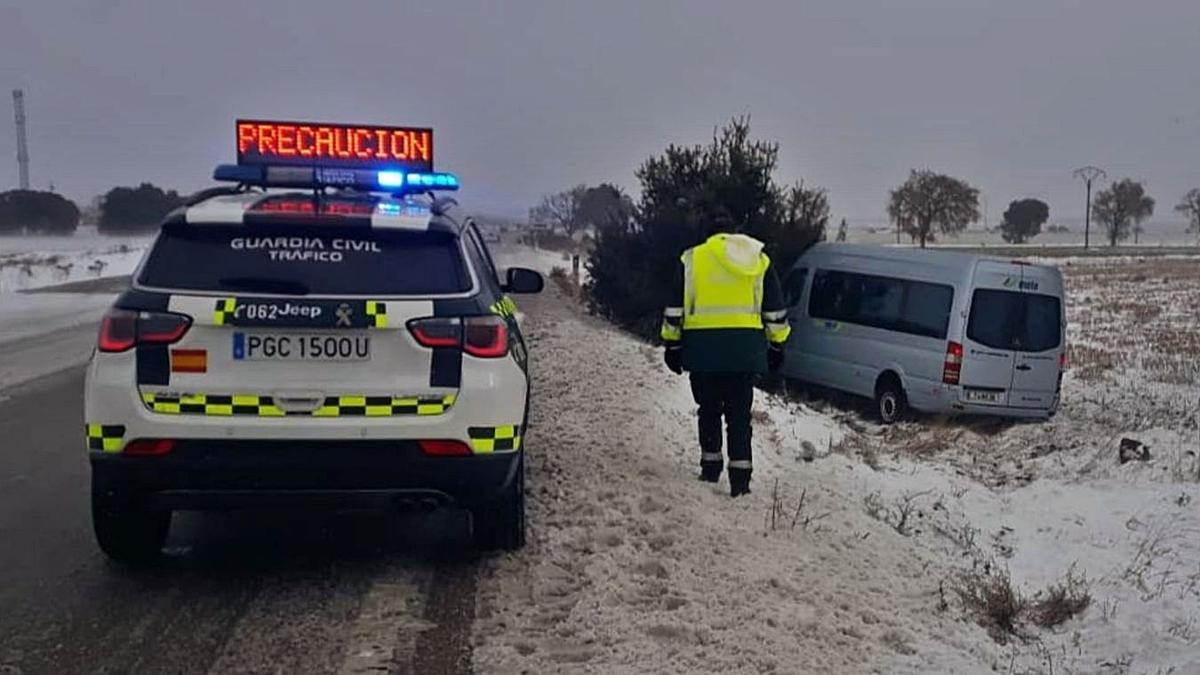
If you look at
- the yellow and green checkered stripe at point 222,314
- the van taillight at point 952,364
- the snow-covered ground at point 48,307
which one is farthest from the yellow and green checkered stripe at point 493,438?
the van taillight at point 952,364

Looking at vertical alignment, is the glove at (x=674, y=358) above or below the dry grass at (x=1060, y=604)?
above

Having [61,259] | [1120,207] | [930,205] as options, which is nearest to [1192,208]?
[1120,207]

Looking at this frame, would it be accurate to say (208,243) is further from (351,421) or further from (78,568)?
(78,568)

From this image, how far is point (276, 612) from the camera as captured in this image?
4695 millimetres

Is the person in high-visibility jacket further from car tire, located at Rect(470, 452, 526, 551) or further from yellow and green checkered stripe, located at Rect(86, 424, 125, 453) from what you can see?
yellow and green checkered stripe, located at Rect(86, 424, 125, 453)

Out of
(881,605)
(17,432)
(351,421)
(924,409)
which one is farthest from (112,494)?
(924,409)

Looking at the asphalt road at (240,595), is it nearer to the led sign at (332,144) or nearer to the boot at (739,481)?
the boot at (739,481)

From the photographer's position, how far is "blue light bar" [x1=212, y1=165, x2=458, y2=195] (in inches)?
229

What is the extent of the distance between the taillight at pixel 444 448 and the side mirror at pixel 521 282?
2.32 metres

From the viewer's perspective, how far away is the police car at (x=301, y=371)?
4.42 meters

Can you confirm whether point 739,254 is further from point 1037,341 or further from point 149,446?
point 1037,341

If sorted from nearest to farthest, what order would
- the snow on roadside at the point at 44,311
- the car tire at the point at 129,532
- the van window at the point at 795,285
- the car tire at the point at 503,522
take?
the car tire at the point at 129,532 → the car tire at the point at 503,522 → the van window at the point at 795,285 → the snow on roadside at the point at 44,311

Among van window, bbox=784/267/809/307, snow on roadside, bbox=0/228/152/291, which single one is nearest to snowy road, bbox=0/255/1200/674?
van window, bbox=784/267/809/307

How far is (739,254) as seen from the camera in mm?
6371
